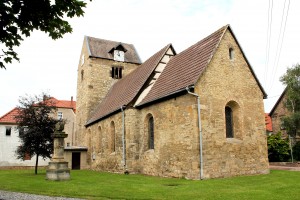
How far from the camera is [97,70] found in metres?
33.1

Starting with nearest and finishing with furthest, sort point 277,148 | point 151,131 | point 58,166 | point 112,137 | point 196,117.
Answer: point 196,117, point 58,166, point 151,131, point 112,137, point 277,148

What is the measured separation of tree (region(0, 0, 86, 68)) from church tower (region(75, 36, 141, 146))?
25.9 meters

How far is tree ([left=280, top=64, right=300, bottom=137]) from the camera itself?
109 ft

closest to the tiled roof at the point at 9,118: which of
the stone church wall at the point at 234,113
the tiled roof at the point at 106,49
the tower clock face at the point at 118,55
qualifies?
the tiled roof at the point at 106,49

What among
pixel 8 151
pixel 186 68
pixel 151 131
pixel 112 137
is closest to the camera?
pixel 186 68

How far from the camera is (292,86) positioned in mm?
34312

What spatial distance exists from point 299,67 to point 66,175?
28943 mm

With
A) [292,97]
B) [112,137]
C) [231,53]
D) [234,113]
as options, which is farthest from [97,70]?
[292,97]

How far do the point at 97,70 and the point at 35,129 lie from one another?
42.9ft

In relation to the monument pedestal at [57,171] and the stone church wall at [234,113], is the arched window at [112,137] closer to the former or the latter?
the monument pedestal at [57,171]

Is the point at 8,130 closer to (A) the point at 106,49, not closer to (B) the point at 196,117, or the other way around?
(A) the point at 106,49

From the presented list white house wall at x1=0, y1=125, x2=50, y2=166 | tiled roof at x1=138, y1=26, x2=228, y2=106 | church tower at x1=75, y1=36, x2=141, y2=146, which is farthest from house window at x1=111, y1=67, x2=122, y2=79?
white house wall at x1=0, y1=125, x2=50, y2=166

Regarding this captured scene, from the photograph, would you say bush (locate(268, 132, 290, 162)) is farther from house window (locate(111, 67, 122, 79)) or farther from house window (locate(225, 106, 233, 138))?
house window (locate(111, 67, 122, 79))

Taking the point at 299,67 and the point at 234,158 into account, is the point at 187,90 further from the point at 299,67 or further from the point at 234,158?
the point at 299,67
